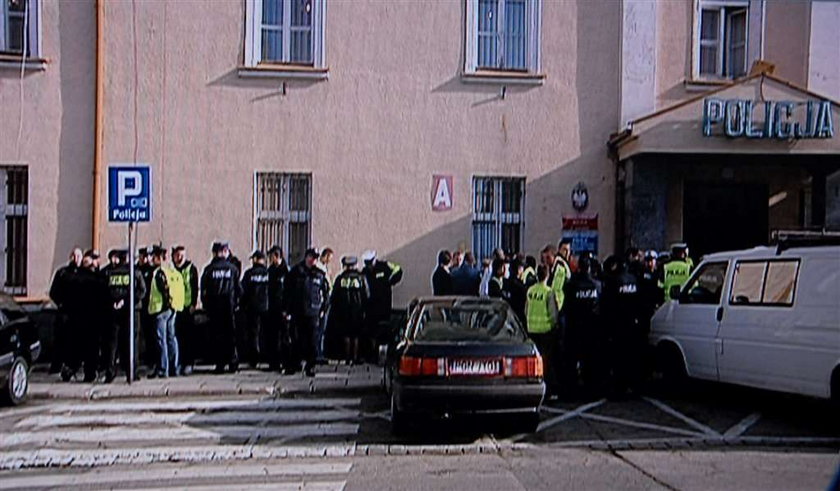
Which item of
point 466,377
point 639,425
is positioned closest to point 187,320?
point 466,377

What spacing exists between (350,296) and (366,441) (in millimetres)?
4352

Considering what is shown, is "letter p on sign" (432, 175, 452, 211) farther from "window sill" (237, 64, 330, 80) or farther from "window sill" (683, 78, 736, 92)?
"window sill" (683, 78, 736, 92)

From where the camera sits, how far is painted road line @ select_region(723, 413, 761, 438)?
978 cm

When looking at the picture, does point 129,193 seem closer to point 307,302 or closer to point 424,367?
point 307,302

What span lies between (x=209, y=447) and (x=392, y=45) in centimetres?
854

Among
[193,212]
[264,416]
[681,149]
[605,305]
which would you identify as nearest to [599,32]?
[681,149]

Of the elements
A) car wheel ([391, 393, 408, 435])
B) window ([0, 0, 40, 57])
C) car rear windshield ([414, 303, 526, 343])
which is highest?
window ([0, 0, 40, 57])

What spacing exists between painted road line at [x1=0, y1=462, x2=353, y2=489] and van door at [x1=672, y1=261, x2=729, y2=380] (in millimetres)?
5147

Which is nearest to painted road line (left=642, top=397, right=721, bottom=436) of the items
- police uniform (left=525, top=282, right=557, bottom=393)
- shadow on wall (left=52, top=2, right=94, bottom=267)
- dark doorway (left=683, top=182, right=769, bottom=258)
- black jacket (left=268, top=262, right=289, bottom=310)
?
police uniform (left=525, top=282, right=557, bottom=393)

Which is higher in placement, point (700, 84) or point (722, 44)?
point (722, 44)

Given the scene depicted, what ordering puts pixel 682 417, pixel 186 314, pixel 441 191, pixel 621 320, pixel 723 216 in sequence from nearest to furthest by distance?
1. pixel 682 417
2. pixel 621 320
3. pixel 186 314
4. pixel 441 191
5. pixel 723 216

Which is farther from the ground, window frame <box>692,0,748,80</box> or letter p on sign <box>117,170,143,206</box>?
window frame <box>692,0,748,80</box>

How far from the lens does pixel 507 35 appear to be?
51.8 feet

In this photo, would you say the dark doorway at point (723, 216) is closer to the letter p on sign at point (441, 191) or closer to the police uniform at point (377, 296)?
the letter p on sign at point (441, 191)
